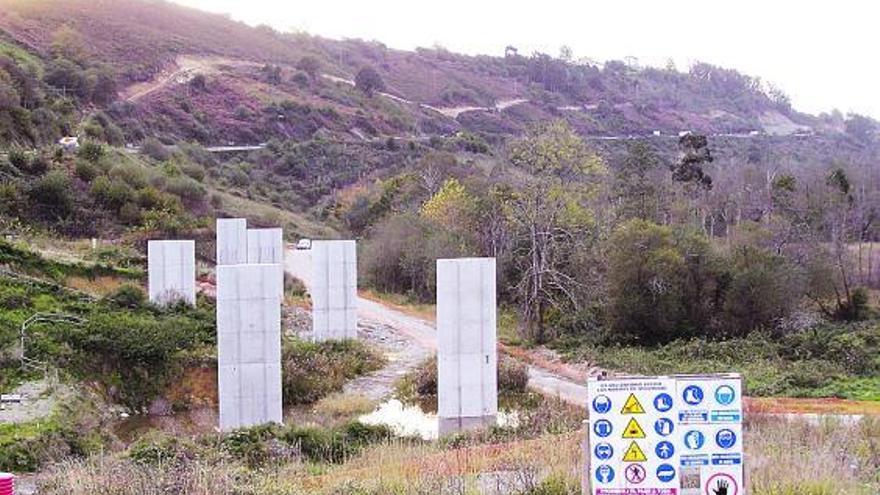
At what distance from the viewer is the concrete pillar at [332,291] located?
2414cm

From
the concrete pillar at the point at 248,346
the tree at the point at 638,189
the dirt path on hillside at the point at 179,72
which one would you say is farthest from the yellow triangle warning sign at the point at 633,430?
the dirt path on hillside at the point at 179,72

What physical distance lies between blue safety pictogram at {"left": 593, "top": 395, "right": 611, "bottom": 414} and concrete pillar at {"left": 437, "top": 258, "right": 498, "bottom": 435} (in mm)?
11077

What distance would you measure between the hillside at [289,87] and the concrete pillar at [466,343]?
30413 millimetres

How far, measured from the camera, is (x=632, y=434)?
18.8ft

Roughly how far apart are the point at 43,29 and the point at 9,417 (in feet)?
199

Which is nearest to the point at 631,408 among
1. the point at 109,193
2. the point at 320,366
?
the point at 320,366

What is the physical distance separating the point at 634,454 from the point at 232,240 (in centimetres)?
2497

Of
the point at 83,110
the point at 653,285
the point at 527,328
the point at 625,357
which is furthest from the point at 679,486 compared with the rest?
the point at 83,110

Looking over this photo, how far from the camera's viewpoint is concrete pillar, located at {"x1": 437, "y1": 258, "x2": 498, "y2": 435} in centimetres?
1670

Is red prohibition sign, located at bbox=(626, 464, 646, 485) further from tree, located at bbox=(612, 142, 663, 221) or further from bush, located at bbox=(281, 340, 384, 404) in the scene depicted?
tree, located at bbox=(612, 142, 663, 221)

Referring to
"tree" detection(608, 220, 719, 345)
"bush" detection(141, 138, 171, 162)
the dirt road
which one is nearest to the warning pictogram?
the dirt road

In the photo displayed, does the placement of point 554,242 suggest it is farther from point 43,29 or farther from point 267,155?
point 43,29

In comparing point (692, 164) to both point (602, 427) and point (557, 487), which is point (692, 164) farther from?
point (602, 427)

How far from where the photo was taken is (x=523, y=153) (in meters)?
34.5
